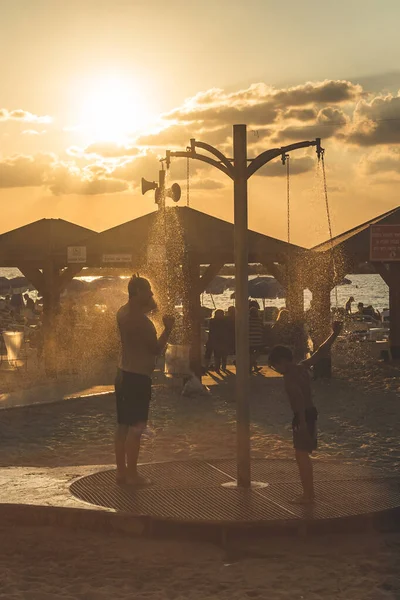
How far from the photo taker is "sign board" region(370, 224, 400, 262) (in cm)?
2052

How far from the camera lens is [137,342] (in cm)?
815

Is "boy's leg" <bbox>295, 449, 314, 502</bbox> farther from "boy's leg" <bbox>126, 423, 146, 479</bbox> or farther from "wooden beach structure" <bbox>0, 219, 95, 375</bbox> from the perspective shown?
"wooden beach structure" <bbox>0, 219, 95, 375</bbox>

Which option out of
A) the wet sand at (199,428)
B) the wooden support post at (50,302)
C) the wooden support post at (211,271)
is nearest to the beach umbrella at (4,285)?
the wooden support post at (50,302)

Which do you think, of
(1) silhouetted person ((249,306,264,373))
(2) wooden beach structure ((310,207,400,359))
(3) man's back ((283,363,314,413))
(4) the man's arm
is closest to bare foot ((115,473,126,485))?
(4) the man's arm

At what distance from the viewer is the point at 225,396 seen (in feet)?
54.5

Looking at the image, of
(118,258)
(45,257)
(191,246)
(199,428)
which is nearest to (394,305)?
(191,246)

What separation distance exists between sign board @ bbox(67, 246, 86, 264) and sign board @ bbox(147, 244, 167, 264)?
1.32 metres

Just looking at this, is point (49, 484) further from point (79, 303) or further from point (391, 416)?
point (79, 303)

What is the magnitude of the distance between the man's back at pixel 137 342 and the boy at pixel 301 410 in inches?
39.2

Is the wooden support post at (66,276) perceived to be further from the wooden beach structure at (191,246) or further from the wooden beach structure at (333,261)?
the wooden beach structure at (333,261)

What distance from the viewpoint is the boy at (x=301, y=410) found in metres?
7.56

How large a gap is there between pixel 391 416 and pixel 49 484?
21.6 ft

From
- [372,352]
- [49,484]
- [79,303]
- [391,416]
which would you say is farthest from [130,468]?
[79,303]

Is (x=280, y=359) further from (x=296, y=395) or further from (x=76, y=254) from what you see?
(x=76, y=254)
